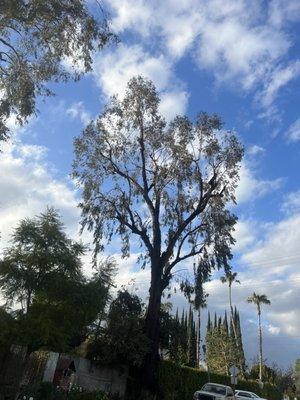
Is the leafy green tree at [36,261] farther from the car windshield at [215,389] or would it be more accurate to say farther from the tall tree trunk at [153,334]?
the car windshield at [215,389]

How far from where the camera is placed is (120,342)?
24.2 metres

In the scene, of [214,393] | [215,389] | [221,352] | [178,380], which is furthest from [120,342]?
[221,352]

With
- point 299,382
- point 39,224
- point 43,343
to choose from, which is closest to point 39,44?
point 39,224

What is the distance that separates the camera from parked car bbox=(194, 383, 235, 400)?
24094 millimetres

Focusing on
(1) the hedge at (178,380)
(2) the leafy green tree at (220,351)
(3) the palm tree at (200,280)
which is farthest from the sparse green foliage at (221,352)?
(3) the palm tree at (200,280)

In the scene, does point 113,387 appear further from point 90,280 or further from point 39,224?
point 39,224

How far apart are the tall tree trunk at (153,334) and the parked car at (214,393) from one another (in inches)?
98.0

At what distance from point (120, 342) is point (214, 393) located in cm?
605

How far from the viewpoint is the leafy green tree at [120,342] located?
23.9 meters

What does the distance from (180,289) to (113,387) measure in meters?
7.25

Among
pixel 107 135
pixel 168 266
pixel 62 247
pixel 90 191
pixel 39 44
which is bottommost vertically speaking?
pixel 62 247

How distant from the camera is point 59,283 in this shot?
1972cm

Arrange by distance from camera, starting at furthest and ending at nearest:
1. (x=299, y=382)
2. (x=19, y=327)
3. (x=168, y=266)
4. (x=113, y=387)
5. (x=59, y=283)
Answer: (x=299, y=382)
(x=168, y=266)
(x=113, y=387)
(x=59, y=283)
(x=19, y=327)

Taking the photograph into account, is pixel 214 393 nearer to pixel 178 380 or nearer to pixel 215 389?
pixel 215 389
